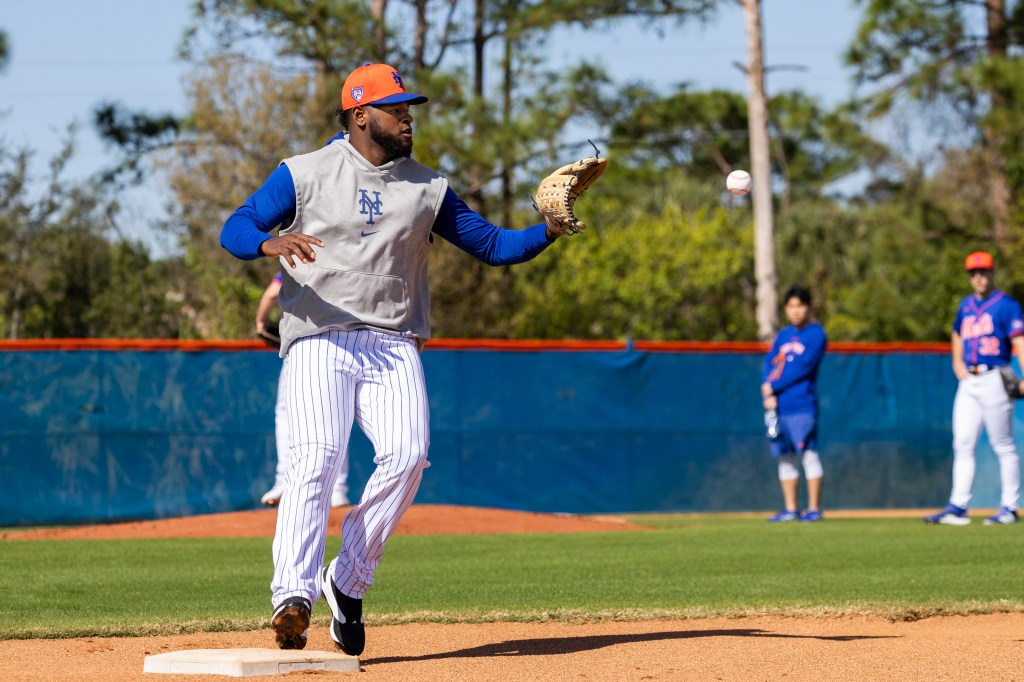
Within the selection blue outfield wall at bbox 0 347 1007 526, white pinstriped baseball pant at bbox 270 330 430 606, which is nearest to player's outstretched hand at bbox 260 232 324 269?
white pinstriped baseball pant at bbox 270 330 430 606

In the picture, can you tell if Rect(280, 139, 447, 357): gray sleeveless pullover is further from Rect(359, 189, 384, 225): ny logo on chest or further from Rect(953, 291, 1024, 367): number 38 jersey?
Rect(953, 291, 1024, 367): number 38 jersey

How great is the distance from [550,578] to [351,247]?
334cm

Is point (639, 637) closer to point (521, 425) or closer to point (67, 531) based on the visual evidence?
point (67, 531)

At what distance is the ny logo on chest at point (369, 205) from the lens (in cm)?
474

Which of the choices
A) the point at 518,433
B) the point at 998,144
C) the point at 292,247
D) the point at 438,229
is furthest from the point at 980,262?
the point at 998,144

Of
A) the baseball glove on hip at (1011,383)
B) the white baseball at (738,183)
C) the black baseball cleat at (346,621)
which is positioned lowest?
the black baseball cleat at (346,621)

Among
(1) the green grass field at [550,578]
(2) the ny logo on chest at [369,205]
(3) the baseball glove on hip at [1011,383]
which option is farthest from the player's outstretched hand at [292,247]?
(3) the baseball glove on hip at [1011,383]

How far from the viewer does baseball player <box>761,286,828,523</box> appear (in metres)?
11.6

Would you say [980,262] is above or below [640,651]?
above

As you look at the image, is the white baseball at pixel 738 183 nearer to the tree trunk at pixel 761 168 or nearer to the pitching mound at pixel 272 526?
the pitching mound at pixel 272 526

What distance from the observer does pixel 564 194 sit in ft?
15.9

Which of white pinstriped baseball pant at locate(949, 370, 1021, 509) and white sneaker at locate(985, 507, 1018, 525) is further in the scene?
white sneaker at locate(985, 507, 1018, 525)

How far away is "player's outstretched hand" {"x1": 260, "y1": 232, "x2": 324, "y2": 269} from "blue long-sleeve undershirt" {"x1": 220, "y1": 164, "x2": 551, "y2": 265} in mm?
109

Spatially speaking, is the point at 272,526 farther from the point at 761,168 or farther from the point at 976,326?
the point at 761,168
